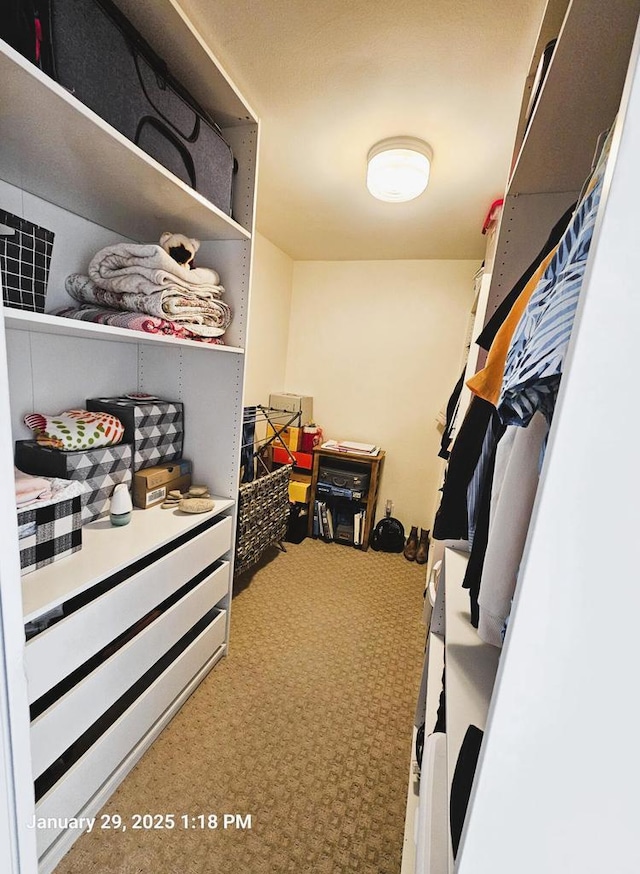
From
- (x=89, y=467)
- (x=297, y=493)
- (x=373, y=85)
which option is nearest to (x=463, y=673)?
(x=89, y=467)

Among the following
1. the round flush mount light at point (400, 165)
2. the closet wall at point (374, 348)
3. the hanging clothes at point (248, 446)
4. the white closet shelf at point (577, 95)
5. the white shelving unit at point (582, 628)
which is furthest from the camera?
the closet wall at point (374, 348)

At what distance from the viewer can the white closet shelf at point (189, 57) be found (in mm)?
940

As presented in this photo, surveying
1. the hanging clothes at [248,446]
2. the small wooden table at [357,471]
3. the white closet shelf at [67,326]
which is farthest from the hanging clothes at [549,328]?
the small wooden table at [357,471]

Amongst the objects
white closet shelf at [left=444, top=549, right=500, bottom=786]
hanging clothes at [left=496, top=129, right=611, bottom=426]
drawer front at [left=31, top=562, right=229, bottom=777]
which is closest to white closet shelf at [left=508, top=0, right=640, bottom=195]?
hanging clothes at [left=496, top=129, right=611, bottom=426]

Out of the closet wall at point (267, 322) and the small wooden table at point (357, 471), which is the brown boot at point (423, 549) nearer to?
the small wooden table at point (357, 471)

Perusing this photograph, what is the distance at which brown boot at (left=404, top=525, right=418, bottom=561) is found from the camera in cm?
286

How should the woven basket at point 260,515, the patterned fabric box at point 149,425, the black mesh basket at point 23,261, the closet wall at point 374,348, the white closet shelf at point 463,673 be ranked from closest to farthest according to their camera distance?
the white closet shelf at point 463,673 → the black mesh basket at point 23,261 → the patterned fabric box at point 149,425 → the woven basket at point 260,515 → the closet wall at point 374,348

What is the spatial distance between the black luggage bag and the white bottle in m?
1.02

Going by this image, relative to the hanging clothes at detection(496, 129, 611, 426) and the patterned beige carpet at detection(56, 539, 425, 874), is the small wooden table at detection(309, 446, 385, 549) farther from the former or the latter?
the hanging clothes at detection(496, 129, 611, 426)

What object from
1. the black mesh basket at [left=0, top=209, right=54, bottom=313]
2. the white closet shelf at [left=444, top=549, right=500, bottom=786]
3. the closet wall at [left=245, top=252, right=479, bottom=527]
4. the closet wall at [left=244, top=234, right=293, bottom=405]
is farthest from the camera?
the closet wall at [left=245, top=252, right=479, bottom=527]

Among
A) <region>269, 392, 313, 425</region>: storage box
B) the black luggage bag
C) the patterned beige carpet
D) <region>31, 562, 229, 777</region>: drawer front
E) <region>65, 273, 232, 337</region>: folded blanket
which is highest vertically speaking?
the black luggage bag

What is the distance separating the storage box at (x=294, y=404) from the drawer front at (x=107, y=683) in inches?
67.5

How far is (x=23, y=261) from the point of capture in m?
0.86

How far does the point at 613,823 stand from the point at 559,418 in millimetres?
425
